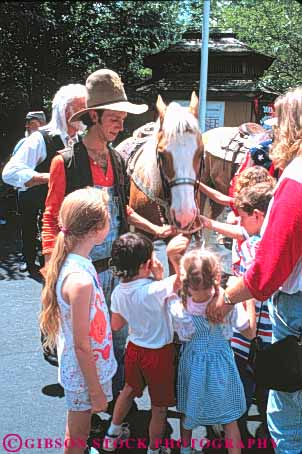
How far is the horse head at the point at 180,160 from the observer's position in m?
2.20

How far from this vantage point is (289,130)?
1700 millimetres

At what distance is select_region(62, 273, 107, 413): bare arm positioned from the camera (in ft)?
5.64

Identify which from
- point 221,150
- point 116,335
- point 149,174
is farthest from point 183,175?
point 221,150

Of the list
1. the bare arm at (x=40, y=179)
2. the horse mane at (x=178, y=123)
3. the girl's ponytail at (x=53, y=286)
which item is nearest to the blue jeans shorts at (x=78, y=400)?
the girl's ponytail at (x=53, y=286)

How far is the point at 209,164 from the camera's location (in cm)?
471

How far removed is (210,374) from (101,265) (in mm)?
734

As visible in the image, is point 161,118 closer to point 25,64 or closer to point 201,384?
point 25,64

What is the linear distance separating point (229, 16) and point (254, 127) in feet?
9.65

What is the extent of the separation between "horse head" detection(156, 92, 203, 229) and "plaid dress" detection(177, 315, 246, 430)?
50 centimetres

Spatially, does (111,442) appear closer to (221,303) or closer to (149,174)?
(221,303)

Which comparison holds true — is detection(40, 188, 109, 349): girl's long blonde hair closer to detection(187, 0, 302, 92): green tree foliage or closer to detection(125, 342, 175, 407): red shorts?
detection(125, 342, 175, 407): red shorts

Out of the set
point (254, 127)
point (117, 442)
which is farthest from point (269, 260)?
point (254, 127)

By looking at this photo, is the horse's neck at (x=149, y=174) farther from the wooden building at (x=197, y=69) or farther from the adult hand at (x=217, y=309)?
the adult hand at (x=217, y=309)

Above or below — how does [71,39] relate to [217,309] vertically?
above
